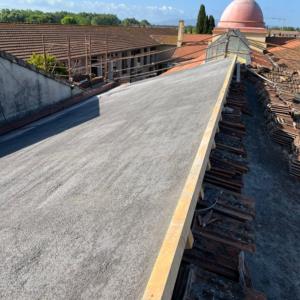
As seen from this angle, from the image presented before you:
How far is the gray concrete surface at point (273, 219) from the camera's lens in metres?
5.48

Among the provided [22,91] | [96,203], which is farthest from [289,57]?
[96,203]

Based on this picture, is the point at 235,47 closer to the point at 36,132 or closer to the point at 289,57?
the point at 289,57

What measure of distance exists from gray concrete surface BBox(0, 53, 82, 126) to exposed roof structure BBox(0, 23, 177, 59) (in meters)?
13.4

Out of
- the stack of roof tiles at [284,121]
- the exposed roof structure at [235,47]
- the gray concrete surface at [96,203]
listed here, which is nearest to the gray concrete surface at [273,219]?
the stack of roof tiles at [284,121]

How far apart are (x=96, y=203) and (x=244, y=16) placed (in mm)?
36022

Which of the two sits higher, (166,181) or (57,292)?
(166,181)

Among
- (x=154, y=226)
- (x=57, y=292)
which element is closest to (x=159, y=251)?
(x=154, y=226)

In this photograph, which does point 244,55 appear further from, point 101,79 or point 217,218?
point 217,218

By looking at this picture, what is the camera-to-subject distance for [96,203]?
436 cm

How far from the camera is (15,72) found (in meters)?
12.3

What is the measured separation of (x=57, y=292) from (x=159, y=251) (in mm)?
955

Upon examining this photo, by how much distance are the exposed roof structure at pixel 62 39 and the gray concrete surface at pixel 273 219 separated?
21.2m

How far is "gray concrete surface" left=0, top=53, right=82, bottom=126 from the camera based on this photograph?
12.0 m

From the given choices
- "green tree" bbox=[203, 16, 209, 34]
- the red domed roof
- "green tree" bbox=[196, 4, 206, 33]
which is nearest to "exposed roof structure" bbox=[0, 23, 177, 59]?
the red domed roof
